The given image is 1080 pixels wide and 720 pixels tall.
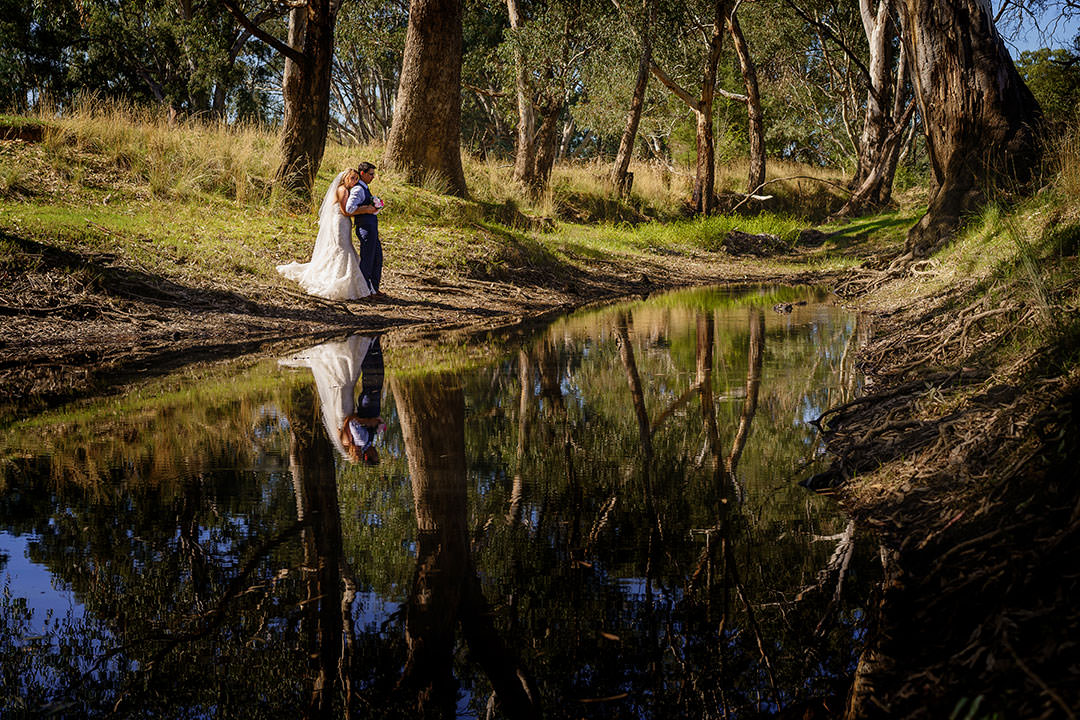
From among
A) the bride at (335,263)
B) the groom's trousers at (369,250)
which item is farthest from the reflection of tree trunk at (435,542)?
the groom's trousers at (369,250)

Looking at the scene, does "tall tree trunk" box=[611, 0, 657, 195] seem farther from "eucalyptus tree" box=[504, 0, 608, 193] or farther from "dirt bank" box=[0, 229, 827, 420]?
"dirt bank" box=[0, 229, 827, 420]

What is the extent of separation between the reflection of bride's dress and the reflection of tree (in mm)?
660

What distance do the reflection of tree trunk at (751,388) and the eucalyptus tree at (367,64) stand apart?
78.3ft

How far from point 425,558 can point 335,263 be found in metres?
9.45

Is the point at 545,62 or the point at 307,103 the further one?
the point at 545,62

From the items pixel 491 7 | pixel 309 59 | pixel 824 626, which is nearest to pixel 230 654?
pixel 824 626

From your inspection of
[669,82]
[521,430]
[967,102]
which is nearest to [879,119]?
[669,82]

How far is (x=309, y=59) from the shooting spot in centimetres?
1562

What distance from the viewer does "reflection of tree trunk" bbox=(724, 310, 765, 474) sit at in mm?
5180

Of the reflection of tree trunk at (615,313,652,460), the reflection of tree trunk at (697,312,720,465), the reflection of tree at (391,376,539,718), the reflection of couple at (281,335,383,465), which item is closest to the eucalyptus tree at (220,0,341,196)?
the reflection of couple at (281,335,383,465)

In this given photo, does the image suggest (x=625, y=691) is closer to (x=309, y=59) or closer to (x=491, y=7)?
(x=309, y=59)

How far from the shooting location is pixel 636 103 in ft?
81.1

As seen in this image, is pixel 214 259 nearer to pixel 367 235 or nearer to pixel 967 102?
pixel 367 235

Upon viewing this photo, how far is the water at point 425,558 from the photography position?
2.79 meters
